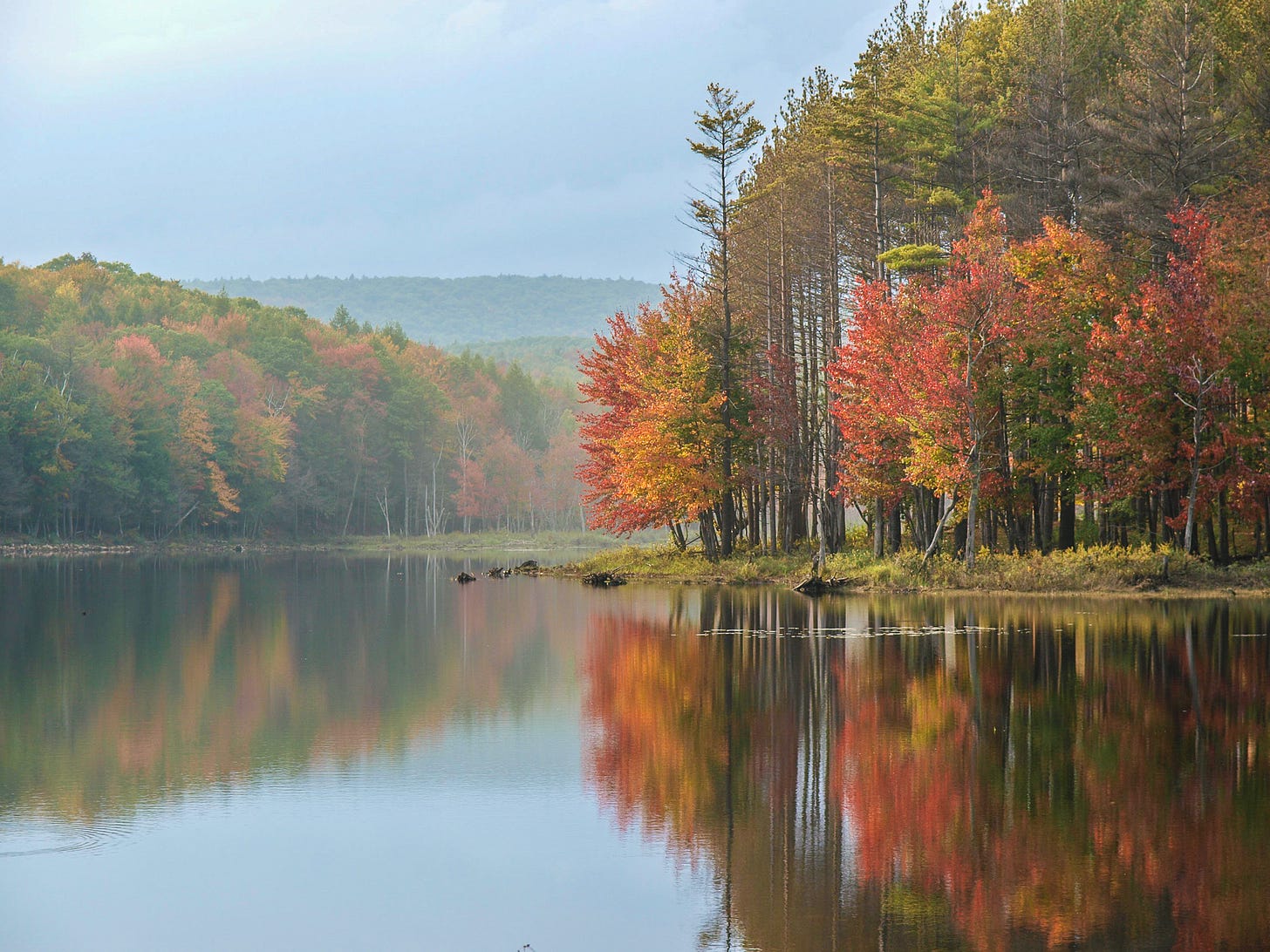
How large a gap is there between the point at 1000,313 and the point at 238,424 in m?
71.5

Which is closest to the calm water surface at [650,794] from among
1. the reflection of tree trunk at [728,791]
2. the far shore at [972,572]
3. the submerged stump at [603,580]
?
the reflection of tree trunk at [728,791]

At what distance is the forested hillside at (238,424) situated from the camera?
8031cm

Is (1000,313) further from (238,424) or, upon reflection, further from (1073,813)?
(238,424)

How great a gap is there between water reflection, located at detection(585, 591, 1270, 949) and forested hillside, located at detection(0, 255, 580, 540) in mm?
66515

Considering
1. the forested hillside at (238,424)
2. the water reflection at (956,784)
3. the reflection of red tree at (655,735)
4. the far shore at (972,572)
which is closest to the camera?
the water reflection at (956,784)

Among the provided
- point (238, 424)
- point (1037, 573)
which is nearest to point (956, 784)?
point (1037, 573)

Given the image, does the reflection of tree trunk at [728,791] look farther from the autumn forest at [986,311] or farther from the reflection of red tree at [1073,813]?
the autumn forest at [986,311]

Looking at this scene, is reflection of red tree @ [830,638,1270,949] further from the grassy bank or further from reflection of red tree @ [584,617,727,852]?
the grassy bank

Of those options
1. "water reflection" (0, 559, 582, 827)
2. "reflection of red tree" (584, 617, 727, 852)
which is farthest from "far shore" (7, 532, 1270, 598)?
"reflection of red tree" (584, 617, 727, 852)

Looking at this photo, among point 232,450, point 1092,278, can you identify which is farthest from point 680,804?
point 232,450

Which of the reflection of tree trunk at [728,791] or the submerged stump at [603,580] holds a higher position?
the submerged stump at [603,580]

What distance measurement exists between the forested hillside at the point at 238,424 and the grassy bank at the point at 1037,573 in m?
51.7

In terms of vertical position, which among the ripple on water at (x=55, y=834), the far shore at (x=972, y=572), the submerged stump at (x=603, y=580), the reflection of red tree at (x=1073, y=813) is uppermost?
the far shore at (x=972, y=572)

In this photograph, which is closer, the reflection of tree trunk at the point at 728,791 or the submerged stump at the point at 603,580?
the reflection of tree trunk at the point at 728,791
